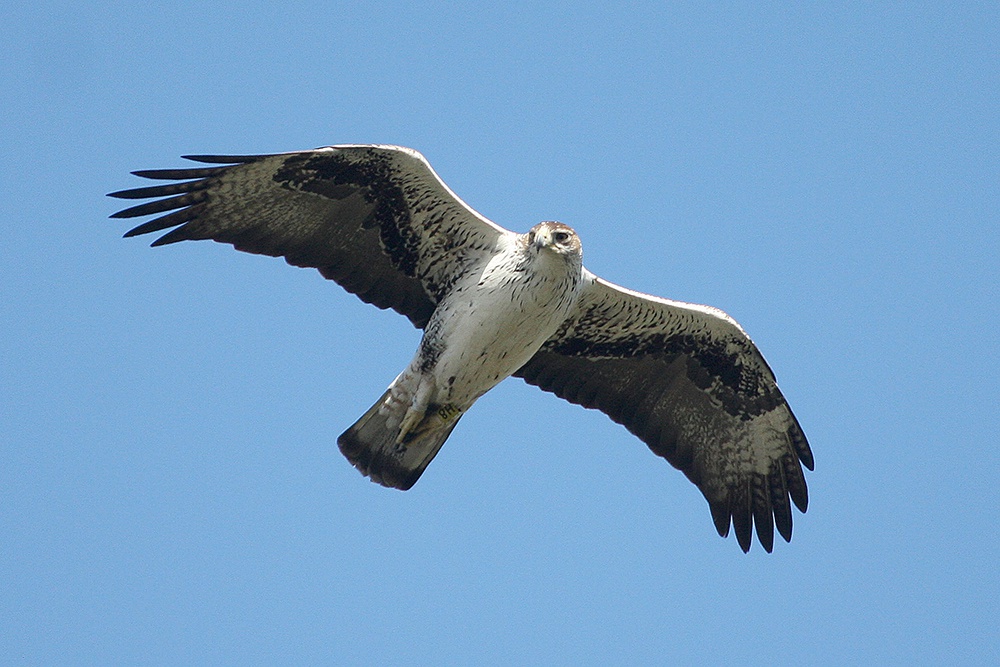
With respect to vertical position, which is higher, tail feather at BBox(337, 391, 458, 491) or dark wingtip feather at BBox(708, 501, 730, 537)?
dark wingtip feather at BBox(708, 501, 730, 537)

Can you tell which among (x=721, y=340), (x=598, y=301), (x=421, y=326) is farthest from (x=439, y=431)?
(x=721, y=340)

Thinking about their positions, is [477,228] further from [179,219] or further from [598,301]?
[179,219]

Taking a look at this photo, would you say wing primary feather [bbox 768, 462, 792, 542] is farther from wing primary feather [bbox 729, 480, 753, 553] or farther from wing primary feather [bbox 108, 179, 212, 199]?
wing primary feather [bbox 108, 179, 212, 199]

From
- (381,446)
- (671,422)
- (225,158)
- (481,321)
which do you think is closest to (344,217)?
(225,158)

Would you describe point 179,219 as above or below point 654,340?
below

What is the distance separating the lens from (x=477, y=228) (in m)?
8.95

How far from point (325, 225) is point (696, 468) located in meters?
3.48

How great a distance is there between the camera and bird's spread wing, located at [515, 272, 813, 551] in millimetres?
9680

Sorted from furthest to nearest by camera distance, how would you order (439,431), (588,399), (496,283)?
(588,399)
(439,431)
(496,283)

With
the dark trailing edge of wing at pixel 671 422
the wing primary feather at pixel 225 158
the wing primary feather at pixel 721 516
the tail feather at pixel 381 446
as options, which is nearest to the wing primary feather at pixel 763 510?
A: the dark trailing edge of wing at pixel 671 422

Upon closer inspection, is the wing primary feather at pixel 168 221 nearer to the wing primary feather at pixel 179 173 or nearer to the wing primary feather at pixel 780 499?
the wing primary feather at pixel 179 173

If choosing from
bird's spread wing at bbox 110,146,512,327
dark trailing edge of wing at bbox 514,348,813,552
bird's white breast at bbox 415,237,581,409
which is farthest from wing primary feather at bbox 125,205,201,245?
dark trailing edge of wing at bbox 514,348,813,552

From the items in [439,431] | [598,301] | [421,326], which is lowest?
[439,431]

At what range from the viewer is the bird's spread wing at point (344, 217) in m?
8.77
